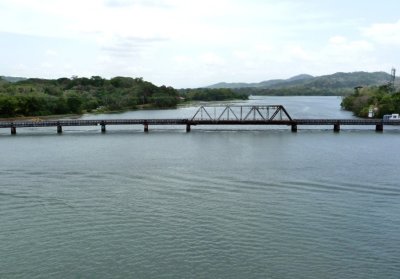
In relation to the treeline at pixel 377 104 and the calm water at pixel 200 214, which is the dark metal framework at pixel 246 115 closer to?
the treeline at pixel 377 104

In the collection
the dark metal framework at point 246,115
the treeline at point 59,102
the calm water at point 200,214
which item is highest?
the treeline at point 59,102

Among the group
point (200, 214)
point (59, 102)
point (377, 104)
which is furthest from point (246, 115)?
point (200, 214)

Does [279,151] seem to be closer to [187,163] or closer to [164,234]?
[187,163]

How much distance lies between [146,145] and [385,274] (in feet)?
170

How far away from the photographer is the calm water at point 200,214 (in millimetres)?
25906

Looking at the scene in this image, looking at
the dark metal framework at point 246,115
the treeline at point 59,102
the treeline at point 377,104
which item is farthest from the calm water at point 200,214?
the treeline at point 59,102

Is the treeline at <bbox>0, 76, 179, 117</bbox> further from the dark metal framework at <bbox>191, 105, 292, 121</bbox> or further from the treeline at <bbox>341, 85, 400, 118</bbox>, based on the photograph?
the treeline at <bbox>341, 85, 400, 118</bbox>

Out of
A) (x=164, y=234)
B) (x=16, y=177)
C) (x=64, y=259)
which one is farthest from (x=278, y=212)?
(x=16, y=177)

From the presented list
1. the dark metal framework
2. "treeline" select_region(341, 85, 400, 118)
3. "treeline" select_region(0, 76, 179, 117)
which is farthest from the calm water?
"treeline" select_region(0, 76, 179, 117)

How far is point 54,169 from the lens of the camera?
5162cm

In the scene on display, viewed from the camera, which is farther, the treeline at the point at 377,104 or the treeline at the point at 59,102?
the treeline at the point at 59,102

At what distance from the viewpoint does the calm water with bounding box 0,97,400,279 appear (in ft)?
85.0

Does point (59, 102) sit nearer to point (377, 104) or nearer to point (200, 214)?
point (377, 104)

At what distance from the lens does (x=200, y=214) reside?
112ft
